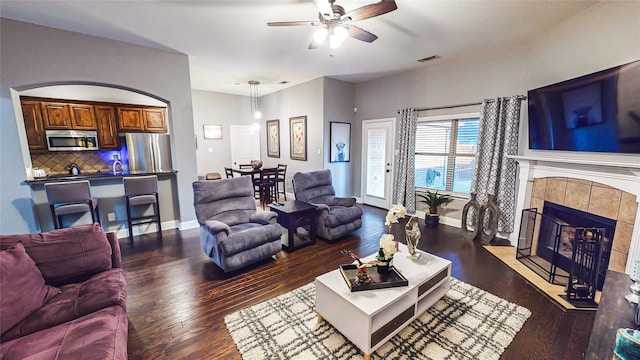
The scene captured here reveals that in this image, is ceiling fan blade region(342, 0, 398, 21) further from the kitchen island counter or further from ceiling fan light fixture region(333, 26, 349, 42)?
the kitchen island counter

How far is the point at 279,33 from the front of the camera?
10.6 feet

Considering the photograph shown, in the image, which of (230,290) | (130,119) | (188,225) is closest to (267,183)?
(188,225)

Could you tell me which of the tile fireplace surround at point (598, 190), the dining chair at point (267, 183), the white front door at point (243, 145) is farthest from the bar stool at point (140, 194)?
the tile fireplace surround at point (598, 190)

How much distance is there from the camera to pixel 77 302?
1.61 meters

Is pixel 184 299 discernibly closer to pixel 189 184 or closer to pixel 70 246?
pixel 70 246

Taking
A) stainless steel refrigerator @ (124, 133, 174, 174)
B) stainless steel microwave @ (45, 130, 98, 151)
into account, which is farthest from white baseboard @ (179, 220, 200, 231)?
stainless steel microwave @ (45, 130, 98, 151)

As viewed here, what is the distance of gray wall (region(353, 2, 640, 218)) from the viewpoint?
96.8 inches

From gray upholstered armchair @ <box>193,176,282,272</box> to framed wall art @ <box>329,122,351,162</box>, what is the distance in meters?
2.59

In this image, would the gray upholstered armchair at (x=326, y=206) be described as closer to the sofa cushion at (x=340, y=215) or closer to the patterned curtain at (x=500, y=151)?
the sofa cushion at (x=340, y=215)

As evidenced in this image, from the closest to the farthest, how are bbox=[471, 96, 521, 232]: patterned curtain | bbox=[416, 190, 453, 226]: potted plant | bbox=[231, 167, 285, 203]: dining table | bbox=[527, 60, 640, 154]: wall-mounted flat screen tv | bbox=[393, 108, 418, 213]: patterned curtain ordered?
bbox=[527, 60, 640, 154]: wall-mounted flat screen tv, bbox=[471, 96, 521, 232]: patterned curtain, bbox=[416, 190, 453, 226]: potted plant, bbox=[393, 108, 418, 213]: patterned curtain, bbox=[231, 167, 285, 203]: dining table

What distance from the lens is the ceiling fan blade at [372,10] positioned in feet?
6.60

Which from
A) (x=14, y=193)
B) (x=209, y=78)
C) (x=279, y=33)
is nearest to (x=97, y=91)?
(x=209, y=78)

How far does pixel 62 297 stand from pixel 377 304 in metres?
2.09

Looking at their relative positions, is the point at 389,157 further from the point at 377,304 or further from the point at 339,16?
the point at 377,304
